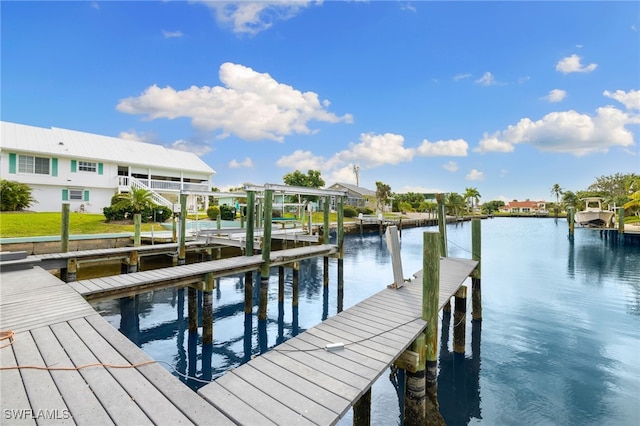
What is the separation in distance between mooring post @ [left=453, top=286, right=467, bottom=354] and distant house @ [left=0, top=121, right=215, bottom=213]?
2000 cm

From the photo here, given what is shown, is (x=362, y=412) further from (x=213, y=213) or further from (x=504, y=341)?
(x=213, y=213)

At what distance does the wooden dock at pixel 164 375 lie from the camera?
2.79 metres

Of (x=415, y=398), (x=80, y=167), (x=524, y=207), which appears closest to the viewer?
(x=415, y=398)

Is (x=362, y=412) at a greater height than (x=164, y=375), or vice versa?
(x=164, y=375)

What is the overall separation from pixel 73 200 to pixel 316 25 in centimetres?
2737

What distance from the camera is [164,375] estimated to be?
3.37 meters

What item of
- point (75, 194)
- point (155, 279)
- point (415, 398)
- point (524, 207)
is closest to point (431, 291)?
point (415, 398)

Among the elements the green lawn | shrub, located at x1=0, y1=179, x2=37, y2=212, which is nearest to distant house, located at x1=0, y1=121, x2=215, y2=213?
shrub, located at x1=0, y1=179, x2=37, y2=212

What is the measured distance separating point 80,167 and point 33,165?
3310 mm

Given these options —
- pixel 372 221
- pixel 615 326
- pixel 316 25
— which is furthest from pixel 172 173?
pixel 615 326

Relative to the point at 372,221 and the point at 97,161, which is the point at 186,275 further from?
the point at 372,221

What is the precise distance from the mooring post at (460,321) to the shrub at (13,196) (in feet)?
Result: 101

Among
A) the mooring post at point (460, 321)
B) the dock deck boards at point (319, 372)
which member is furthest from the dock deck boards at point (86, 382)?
the mooring post at point (460, 321)

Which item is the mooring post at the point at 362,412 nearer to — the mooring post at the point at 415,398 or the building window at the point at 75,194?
the mooring post at the point at 415,398
